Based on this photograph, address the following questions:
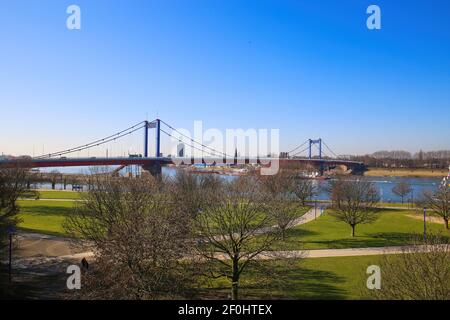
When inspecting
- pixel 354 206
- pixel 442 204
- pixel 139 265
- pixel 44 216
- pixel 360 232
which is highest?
pixel 139 265

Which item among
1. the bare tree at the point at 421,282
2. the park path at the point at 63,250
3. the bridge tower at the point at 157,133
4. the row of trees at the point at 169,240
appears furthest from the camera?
the bridge tower at the point at 157,133

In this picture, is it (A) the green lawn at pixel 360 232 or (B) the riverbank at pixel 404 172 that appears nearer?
(A) the green lawn at pixel 360 232

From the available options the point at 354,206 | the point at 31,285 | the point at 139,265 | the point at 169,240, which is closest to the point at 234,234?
the point at 169,240

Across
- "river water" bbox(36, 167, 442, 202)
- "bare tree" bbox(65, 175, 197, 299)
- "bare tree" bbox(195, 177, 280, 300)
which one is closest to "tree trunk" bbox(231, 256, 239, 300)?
"bare tree" bbox(195, 177, 280, 300)

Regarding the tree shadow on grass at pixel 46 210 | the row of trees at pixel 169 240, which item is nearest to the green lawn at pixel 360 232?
the row of trees at pixel 169 240

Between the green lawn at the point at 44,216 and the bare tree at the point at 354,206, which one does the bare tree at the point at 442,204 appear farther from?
the green lawn at the point at 44,216

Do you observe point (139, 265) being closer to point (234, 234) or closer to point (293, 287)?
point (234, 234)
